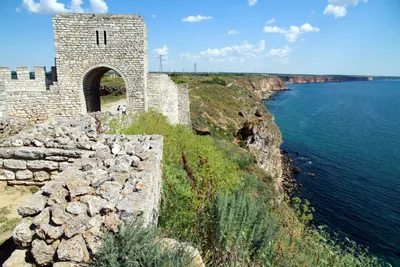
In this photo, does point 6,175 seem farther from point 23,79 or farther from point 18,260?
point 23,79

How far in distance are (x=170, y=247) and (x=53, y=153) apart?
4.51m

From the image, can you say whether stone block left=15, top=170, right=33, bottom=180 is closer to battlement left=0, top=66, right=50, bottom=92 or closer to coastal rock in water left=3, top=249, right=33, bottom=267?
coastal rock in water left=3, top=249, right=33, bottom=267

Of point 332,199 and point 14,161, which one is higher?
point 14,161

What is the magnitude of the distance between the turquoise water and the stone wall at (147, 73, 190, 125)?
18.1m

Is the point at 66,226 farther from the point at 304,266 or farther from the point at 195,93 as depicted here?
the point at 195,93

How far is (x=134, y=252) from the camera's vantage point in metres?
3.25

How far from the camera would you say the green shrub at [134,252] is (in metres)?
3.16

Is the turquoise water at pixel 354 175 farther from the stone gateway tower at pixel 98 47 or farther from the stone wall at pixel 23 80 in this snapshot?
the stone wall at pixel 23 80

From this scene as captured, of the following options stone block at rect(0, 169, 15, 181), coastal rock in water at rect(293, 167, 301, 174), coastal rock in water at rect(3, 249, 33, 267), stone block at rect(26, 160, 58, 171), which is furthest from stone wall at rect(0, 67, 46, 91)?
coastal rock in water at rect(293, 167, 301, 174)

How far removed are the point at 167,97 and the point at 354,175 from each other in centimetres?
3068

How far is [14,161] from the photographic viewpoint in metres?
6.55

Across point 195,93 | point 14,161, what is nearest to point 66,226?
point 14,161

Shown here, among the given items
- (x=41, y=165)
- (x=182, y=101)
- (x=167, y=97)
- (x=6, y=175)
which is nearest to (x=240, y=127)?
(x=182, y=101)

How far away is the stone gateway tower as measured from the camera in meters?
14.9
